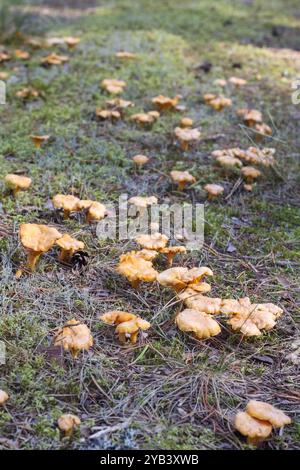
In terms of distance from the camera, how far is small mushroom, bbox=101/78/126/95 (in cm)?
639

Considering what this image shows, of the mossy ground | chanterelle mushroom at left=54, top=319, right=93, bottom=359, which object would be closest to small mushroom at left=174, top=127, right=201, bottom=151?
the mossy ground

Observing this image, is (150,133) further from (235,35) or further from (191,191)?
(235,35)

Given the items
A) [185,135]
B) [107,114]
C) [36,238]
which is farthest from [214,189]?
[36,238]

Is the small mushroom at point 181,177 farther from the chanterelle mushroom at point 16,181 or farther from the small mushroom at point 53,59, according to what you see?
the small mushroom at point 53,59

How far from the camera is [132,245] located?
4.27m

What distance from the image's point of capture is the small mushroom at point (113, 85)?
639 centimetres

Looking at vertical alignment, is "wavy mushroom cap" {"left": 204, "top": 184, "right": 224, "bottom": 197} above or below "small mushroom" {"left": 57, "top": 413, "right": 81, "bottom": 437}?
above

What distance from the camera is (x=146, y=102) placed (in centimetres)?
657

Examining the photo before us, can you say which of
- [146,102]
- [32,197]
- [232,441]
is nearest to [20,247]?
[32,197]

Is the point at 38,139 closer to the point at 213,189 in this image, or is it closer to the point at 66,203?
the point at 66,203

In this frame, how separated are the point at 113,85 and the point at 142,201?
250cm

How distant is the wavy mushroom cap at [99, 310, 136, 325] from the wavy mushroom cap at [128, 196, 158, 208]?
144 centimetres

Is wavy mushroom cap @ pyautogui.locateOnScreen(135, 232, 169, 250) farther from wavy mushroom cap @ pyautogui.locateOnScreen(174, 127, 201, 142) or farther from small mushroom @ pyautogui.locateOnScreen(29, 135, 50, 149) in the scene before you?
small mushroom @ pyautogui.locateOnScreen(29, 135, 50, 149)
